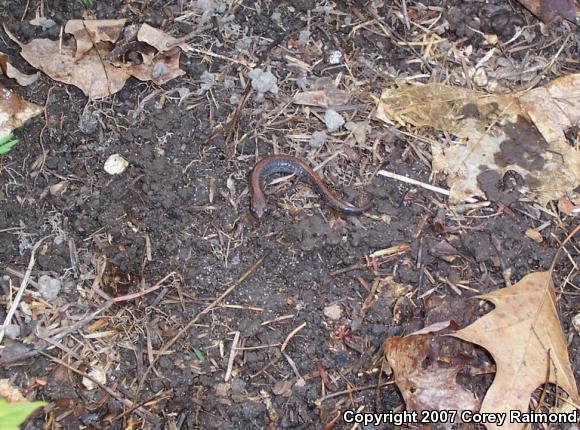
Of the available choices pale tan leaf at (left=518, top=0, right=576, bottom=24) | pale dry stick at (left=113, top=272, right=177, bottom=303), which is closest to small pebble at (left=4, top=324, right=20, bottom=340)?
pale dry stick at (left=113, top=272, right=177, bottom=303)

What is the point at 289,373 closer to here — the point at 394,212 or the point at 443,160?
the point at 394,212

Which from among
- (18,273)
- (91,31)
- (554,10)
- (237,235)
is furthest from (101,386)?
(554,10)

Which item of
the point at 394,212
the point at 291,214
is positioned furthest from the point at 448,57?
the point at 291,214

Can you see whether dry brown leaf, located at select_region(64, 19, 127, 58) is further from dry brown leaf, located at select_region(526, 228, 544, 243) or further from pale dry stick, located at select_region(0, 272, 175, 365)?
dry brown leaf, located at select_region(526, 228, 544, 243)

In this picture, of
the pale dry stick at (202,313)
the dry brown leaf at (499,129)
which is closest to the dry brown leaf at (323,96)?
the dry brown leaf at (499,129)

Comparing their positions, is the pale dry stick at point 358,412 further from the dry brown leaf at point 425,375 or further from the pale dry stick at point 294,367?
the pale dry stick at point 294,367
